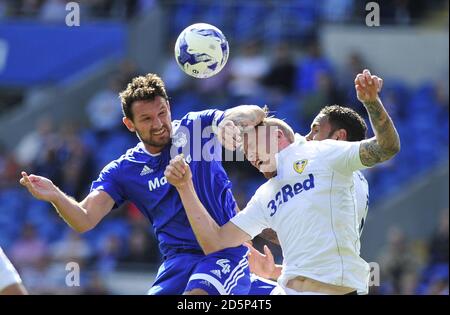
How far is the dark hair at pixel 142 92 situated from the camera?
852cm

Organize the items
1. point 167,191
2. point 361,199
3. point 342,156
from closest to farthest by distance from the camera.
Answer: point 342,156, point 361,199, point 167,191

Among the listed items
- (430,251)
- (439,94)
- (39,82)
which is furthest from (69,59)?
(430,251)

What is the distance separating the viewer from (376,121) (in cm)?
695

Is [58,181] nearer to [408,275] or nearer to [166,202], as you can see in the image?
[408,275]

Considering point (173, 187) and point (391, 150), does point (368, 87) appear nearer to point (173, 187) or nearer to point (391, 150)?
point (391, 150)

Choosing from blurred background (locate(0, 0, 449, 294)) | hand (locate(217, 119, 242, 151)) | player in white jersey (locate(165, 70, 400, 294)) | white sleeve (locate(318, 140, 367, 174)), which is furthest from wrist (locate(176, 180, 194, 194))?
blurred background (locate(0, 0, 449, 294))

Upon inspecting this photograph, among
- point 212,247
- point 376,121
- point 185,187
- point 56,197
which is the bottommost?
point 212,247

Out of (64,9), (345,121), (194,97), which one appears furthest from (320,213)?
(64,9)

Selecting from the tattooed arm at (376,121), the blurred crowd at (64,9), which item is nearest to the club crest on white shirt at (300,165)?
the tattooed arm at (376,121)

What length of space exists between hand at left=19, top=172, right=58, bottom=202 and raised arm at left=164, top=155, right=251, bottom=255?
113cm

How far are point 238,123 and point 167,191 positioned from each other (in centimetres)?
103

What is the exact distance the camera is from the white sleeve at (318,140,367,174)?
7.15 meters

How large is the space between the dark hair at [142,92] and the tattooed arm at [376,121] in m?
2.13

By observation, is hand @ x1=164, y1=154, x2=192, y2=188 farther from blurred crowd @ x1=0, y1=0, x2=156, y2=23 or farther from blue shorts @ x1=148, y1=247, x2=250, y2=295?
blurred crowd @ x1=0, y1=0, x2=156, y2=23
